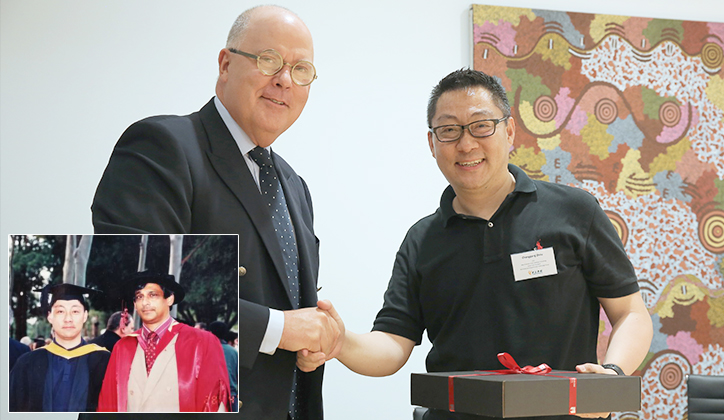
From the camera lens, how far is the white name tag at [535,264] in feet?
6.72

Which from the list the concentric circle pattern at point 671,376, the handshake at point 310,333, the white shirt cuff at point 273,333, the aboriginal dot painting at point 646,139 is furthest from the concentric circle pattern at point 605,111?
the white shirt cuff at point 273,333

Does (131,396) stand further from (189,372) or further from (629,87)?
(629,87)

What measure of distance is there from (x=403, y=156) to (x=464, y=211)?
1509 millimetres

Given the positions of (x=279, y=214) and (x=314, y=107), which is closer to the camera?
(x=279, y=214)

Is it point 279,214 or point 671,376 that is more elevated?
point 279,214

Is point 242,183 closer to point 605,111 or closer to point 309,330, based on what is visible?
point 309,330

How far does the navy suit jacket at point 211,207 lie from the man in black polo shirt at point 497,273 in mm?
515

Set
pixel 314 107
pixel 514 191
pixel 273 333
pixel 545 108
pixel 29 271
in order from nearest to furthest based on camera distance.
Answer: pixel 29 271 → pixel 273 333 → pixel 514 191 → pixel 314 107 → pixel 545 108

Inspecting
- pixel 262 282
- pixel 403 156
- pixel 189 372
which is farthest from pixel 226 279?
pixel 403 156

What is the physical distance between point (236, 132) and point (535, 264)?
0.99 meters

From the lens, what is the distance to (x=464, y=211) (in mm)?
2242

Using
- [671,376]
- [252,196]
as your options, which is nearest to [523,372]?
[252,196]

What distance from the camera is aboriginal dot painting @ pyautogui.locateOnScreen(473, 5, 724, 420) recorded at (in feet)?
12.4

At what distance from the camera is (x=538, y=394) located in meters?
Answer: 1.55
